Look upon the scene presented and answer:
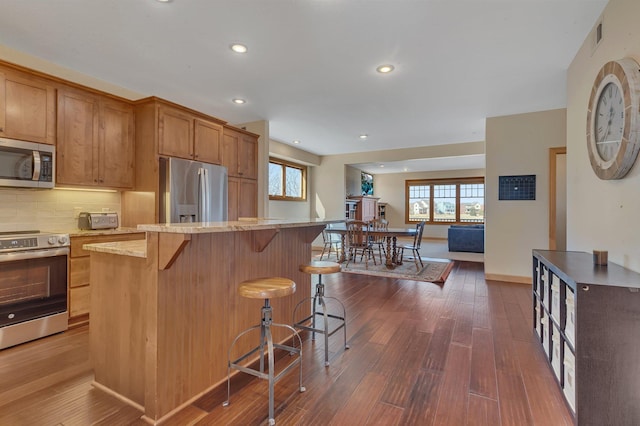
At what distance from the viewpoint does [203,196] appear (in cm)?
381

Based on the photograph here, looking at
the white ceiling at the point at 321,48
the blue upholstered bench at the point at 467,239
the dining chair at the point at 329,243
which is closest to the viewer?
the white ceiling at the point at 321,48

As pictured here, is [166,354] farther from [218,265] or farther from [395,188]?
[395,188]

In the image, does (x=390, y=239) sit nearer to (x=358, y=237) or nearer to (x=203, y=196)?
Result: (x=358, y=237)

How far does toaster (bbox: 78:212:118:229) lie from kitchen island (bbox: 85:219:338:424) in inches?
61.9

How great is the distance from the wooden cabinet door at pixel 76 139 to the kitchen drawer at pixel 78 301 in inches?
41.2

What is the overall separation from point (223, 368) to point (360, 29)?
2.73 metres

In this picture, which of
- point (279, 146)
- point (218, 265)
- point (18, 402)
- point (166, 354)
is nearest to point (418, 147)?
point (279, 146)

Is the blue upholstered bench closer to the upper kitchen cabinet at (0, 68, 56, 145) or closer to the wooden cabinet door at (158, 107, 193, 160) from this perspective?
the wooden cabinet door at (158, 107, 193, 160)

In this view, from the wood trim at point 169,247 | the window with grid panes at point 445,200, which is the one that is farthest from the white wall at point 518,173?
the window with grid panes at point 445,200

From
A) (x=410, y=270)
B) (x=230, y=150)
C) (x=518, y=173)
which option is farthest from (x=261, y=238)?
(x=518, y=173)

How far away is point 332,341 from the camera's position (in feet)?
8.28

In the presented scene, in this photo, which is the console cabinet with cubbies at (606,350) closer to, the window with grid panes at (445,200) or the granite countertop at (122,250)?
the granite countertop at (122,250)

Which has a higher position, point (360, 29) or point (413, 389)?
point (360, 29)

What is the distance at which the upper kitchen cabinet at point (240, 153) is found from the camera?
446 centimetres
